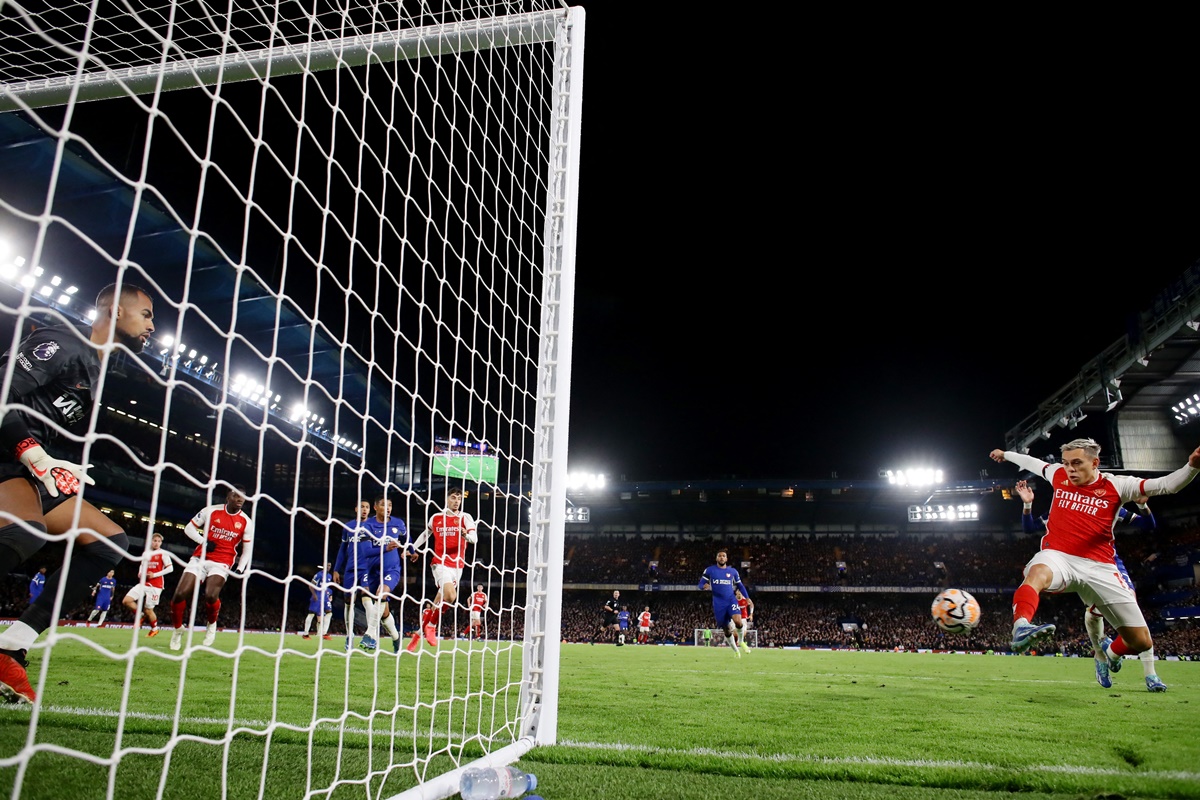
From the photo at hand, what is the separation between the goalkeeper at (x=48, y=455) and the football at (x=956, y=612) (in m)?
5.22

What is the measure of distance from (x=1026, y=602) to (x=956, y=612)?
0.52 m

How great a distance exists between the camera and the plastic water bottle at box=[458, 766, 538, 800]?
2586 millimetres

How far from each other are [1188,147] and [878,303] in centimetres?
1016

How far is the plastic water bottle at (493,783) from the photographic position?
2586 millimetres

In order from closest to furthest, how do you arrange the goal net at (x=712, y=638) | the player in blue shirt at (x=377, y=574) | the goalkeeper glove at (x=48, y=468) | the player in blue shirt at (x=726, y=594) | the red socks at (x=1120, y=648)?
1. the goalkeeper glove at (x=48, y=468)
2. the red socks at (x=1120, y=648)
3. the player in blue shirt at (x=377, y=574)
4. the player in blue shirt at (x=726, y=594)
5. the goal net at (x=712, y=638)

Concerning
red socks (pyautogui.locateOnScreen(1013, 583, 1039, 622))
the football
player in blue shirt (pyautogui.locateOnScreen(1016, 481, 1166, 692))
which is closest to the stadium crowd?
player in blue shirt (pyautogui.locateOnScreen(1016, 481, 1166, 692))

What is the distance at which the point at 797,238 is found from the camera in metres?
20.2

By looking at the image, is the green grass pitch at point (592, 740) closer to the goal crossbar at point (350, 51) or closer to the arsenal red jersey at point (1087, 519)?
the arsenal red jersey at point (1087, 519)

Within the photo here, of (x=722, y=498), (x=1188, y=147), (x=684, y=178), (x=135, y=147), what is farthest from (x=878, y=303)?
(x=135, y=147)

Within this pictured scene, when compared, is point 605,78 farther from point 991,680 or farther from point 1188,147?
point 1188,147

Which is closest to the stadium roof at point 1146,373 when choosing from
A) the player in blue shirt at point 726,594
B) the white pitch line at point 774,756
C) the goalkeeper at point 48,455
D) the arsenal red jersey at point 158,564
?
the player in blue shirt at point 726,594

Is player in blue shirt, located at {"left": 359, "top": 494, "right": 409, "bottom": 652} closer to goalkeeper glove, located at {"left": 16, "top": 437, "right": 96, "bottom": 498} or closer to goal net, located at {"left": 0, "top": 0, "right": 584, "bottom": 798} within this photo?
goal net, located at {"left": 0, "top": 0, "right": 584, "bottom": 798}

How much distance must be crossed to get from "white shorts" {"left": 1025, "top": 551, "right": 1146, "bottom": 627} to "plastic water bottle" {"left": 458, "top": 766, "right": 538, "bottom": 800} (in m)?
4.66

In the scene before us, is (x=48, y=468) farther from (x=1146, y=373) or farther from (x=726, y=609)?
(x=1146, y=373)
